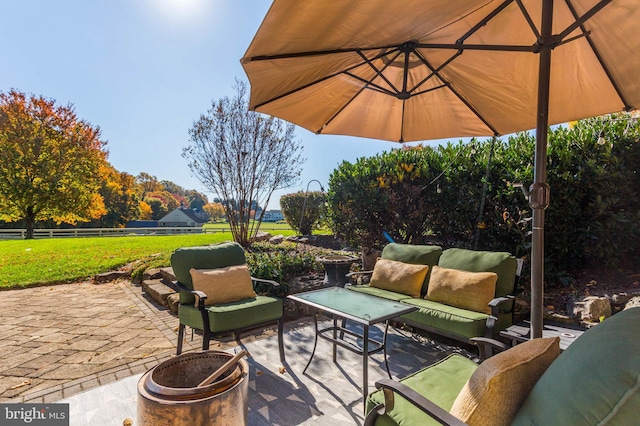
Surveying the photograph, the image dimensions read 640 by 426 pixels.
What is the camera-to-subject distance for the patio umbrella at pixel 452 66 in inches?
73.4

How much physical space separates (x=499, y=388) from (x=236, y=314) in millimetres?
2192

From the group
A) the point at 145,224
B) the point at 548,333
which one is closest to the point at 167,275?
the point at 548,333

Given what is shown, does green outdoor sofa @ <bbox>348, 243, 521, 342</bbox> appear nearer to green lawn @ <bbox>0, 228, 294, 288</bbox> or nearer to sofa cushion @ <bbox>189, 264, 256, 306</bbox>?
sofa cushion @ <bbox>189, 264, 256, 306</bbox>

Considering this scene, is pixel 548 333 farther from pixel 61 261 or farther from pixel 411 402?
pixel 61 261

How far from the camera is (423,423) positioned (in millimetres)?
1373

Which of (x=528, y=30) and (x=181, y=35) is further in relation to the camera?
(x=181, y=35)

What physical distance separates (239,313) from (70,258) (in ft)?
24.0

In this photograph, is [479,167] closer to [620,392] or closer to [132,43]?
[620,392]

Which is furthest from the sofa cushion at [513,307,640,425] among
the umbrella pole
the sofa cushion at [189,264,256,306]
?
the sofa cushion at [189,264,256,306]

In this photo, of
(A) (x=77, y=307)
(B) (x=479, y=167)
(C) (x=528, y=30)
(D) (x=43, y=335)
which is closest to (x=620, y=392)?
(C) (x=528, y=30)

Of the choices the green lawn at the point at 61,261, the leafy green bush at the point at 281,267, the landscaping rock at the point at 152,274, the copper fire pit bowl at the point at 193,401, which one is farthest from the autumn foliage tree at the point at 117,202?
the copper fire pit bowl at the point at 193,401

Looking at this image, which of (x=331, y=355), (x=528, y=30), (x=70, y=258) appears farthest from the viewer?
(x=70, y=258)

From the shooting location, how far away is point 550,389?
1.04 m

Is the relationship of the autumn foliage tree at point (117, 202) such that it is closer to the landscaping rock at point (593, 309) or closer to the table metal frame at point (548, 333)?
the table metal frame at point (548, 333)
